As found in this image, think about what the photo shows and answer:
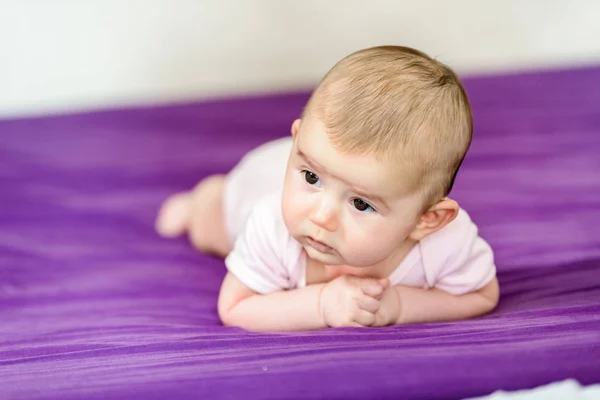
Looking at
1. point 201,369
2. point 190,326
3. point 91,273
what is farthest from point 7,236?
point 201,369

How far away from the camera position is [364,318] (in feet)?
3.25

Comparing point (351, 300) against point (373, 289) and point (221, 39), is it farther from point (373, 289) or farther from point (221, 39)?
point (221, 39)

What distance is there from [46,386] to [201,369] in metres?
0.20

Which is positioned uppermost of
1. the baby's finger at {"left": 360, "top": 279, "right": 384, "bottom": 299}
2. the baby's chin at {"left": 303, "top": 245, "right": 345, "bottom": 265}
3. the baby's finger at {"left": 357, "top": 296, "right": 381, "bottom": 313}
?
the baby's chin at {"left": 303, "top": 245, "right": 345, "bottom": 265}

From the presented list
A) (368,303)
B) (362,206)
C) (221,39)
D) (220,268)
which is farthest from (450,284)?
(221,39)

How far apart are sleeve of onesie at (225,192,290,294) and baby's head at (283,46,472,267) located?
0.10 meters

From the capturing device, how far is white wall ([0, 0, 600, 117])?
6.91ft

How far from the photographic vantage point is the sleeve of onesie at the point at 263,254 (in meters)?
1.03

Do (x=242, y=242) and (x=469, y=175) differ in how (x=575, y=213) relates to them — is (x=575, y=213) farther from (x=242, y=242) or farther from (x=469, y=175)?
(x=242, y=242)

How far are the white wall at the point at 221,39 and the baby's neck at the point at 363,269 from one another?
116 cm

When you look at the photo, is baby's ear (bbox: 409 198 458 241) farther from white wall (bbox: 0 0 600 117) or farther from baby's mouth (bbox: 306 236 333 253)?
white wall (bbox: 0 0 600 117)

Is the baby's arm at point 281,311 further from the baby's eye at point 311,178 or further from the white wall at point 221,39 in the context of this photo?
the white wall at point 221,39

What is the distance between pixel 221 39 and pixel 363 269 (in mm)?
1315

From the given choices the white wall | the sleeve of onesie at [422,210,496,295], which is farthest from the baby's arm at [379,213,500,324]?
the white wall
